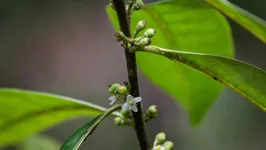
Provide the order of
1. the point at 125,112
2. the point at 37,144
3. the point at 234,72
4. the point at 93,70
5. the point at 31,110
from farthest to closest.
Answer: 1. the point at 93,70
2. the point at 37,144
3. the point at 31,110
4. the point at 125,112
5. the point at 234,72

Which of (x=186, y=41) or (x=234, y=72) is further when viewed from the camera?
(x=186, y=41)

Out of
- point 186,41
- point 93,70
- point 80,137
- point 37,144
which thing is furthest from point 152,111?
point 93,70

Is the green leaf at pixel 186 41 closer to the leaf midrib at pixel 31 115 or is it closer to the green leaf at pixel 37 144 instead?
the leaf midrib at pixel 31 115

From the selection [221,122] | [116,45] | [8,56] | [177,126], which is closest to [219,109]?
[221,122]

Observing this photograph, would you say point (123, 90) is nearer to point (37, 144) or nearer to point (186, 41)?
point (186, 41)

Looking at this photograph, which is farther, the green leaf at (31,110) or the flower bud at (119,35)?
the green leaf at (31,110)

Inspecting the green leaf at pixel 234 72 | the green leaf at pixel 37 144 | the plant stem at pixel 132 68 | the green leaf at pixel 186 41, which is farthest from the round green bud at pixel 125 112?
the green leaf at pixel 37 144
